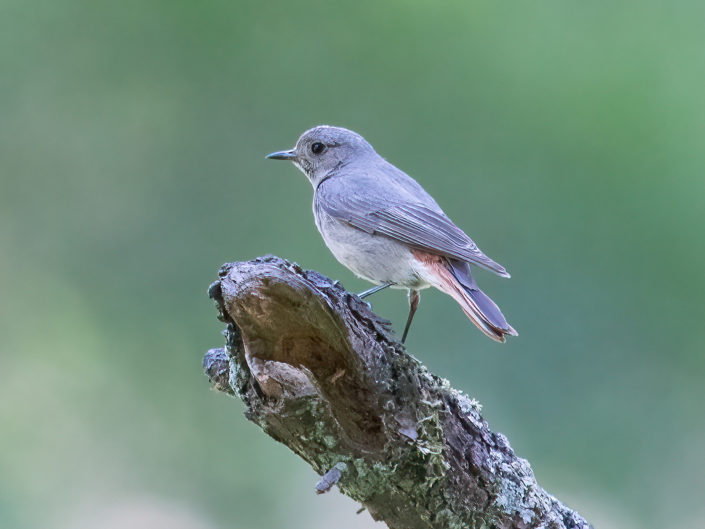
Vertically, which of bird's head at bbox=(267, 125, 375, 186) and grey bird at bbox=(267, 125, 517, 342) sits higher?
bird's head at bbox=(267, 125, 375, 186)

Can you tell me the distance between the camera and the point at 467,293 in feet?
10.0

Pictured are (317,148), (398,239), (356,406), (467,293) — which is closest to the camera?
(356,406)

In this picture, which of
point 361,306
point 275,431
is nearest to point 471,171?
point 361,306

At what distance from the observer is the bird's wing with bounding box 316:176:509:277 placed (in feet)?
10.7

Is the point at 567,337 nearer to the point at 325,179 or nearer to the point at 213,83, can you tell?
the point at 325,179

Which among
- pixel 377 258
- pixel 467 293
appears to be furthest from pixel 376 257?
pixel 467 293

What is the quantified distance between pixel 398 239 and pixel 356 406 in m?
1.11

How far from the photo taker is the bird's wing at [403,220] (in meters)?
3.25

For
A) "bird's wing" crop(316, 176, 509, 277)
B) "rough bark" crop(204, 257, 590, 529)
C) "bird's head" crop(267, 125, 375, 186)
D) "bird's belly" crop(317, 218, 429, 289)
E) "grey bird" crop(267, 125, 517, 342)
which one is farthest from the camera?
"bird's head" crop(267, 125, 375, 186)

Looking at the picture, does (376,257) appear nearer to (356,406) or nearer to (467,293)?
(467,293)

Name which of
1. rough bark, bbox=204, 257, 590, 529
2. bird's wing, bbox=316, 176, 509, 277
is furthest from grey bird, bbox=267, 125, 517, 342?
rough bark, bbox=204, 257, 590, 529

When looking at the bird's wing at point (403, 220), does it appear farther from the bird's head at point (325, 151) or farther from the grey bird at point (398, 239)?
the bird's head at point (325, 151)

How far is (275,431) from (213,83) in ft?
10.1

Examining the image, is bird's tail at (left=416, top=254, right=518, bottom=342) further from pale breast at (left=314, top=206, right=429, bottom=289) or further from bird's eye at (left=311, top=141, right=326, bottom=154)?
bird's eye at (left=311, top=141, right=326, bottom=154)
